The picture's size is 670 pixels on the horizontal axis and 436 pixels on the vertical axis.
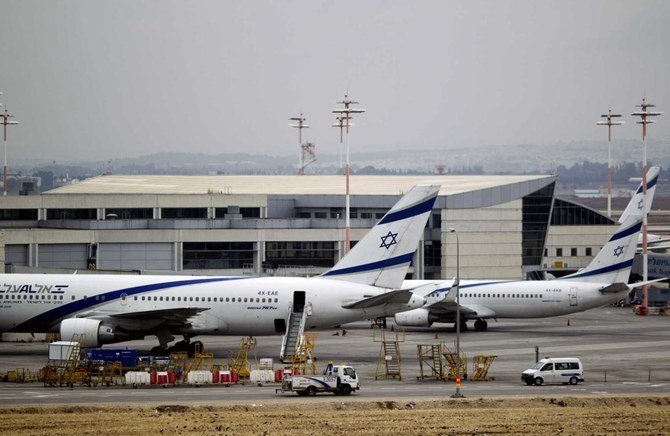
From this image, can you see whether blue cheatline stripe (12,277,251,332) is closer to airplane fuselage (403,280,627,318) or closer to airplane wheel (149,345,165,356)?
airplane wheel (149,345,165,356)

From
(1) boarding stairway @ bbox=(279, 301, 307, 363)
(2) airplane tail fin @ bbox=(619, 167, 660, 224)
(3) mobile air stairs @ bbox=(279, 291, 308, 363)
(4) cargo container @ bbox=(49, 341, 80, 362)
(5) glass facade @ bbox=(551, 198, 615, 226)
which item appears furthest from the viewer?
(5) glass facade @ bbox=(551, 198, 615, 226)

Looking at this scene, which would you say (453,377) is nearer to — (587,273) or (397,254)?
(397,254)

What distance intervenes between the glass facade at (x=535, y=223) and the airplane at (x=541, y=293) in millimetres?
30240

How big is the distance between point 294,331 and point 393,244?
7.51 metres

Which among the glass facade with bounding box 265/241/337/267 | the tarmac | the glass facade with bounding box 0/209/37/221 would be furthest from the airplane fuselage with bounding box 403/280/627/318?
the glass facade with bounding box 0/209/37/221

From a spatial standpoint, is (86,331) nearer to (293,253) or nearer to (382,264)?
(382,264)

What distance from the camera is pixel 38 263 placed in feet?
315

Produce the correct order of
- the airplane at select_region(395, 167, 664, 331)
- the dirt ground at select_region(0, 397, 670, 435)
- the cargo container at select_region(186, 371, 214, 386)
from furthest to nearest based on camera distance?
the airplane at select_region(395, 167, 664, 331) < the cargo container at select_region(186, 371, 214, 386) < the dirt ground at select_region(0, 397, 670, 435)

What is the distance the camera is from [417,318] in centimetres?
8912

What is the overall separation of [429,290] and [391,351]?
46.3ft

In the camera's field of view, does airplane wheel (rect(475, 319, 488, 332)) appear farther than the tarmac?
Yes

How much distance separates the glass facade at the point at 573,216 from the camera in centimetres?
12494

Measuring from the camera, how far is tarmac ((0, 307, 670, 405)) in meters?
52.8

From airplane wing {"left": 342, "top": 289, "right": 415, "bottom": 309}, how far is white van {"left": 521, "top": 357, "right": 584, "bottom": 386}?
358 inches
